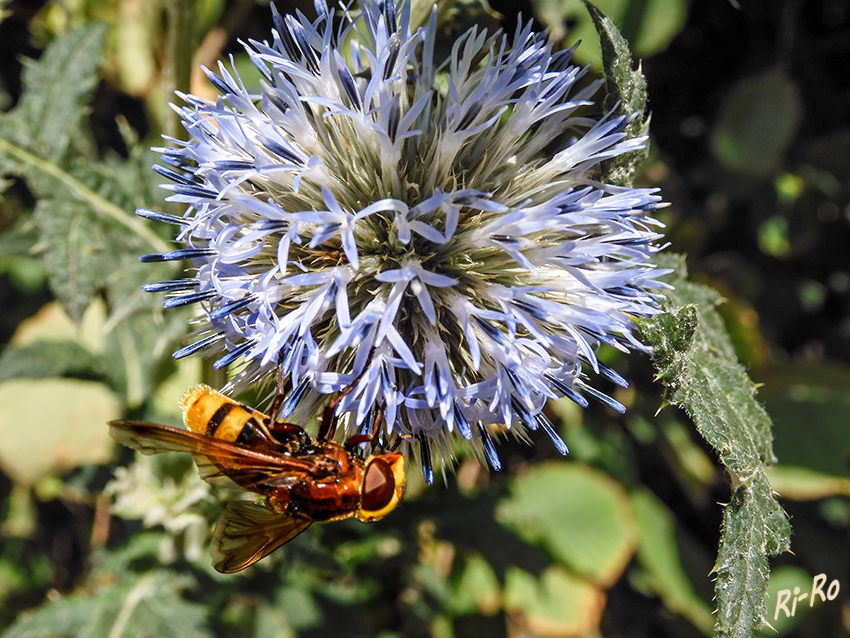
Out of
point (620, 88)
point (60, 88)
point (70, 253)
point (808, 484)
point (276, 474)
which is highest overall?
point (60, 88)

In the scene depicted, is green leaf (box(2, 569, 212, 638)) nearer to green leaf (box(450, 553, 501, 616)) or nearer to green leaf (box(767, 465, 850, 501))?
green leaf (box(450, 553, 501, 616))

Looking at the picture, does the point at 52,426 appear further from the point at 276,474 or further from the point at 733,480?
the point at 733,480

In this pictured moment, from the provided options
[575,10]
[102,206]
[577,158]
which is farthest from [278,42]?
[575,10]

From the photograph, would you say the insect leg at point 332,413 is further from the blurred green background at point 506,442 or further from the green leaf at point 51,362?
→ the green leaf at point 51,362

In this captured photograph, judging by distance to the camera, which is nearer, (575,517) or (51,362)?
(51,362)

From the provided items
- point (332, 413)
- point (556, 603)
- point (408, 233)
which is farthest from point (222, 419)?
point (556, 603)

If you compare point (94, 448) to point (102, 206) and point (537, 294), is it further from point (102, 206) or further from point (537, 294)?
point (537, 294)

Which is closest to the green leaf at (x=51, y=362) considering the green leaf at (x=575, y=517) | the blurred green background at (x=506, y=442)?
the blurred green background at (x=506, y=442)
